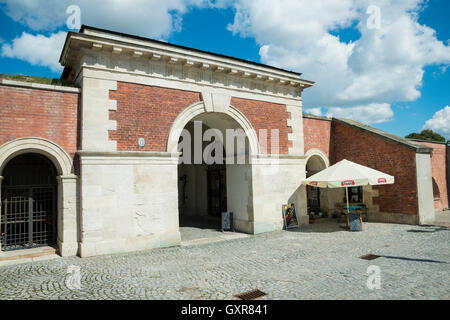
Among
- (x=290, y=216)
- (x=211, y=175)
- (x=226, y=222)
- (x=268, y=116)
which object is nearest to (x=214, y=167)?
(x=211, y=175)

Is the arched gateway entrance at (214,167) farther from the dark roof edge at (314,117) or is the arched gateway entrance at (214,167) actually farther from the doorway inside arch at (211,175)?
the dark roof edge at (314,117)

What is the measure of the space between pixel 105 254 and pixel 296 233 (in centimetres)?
650

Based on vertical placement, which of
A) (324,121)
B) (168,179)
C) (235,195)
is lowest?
(235,195)

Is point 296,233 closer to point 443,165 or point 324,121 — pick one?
point 324,121

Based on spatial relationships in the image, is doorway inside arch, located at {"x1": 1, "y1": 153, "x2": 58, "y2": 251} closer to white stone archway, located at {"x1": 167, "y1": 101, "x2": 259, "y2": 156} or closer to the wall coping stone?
the wall coping stone

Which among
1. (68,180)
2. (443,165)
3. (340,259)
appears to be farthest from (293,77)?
(443,165)

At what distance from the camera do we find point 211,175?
15383 mm

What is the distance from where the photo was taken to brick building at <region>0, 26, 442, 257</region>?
7.60m

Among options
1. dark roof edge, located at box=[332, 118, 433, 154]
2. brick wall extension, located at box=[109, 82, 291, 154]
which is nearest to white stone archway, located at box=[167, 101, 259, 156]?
brick wall extension, located at box=[109, 82, 291, 154]

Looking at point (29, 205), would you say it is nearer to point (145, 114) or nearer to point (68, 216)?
point (68, 216)

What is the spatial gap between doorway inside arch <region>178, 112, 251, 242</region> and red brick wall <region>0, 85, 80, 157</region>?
439 centimetres

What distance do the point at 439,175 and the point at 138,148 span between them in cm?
1622

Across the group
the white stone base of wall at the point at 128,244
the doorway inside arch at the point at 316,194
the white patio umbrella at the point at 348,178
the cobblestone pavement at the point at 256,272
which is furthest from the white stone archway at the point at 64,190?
the doorway inside arch at the point at 316,194

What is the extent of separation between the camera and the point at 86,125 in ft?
25.3
